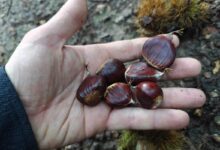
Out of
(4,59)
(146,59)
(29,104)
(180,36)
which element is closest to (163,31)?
(180,36)

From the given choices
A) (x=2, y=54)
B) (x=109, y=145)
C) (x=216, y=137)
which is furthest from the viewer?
(x=2, y=54)

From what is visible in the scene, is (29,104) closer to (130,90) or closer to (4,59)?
(130,90)

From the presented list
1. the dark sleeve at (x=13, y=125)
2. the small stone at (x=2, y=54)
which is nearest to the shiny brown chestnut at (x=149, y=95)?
the dark sleeve at (x=13, y=125)

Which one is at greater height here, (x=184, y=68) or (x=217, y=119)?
(x=184, y=68)

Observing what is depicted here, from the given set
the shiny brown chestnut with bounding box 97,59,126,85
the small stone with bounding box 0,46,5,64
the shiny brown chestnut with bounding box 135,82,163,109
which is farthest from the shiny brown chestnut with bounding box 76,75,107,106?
the small stone with bounding box 0,46,5,64

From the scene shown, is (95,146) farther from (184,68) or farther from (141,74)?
A: (184,68)

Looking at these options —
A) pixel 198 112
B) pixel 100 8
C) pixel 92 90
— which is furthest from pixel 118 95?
pixel 100 8
